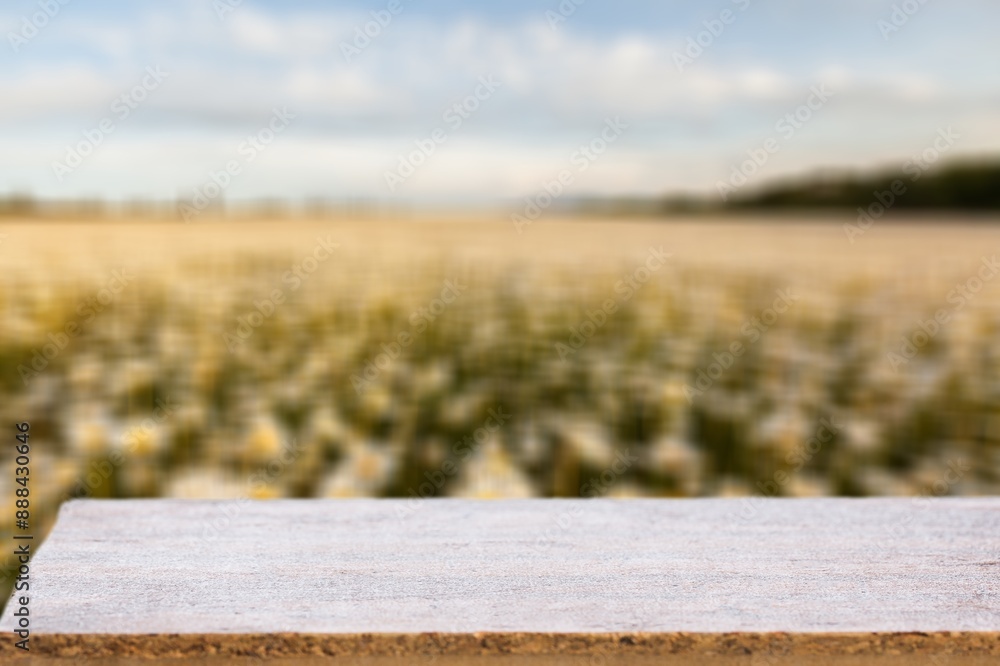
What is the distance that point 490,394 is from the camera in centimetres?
511

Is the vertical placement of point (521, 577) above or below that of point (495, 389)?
above

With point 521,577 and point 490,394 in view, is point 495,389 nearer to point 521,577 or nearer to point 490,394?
point 490,394

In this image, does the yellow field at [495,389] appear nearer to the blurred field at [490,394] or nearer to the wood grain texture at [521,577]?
the blurred field at [490,394]

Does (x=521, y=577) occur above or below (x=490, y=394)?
above

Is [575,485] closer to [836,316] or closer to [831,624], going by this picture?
[831,624]

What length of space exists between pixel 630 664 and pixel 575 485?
2228 millimetres

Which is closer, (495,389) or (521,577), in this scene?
(521,577)

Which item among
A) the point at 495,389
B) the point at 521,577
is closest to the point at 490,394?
the point at 495,389

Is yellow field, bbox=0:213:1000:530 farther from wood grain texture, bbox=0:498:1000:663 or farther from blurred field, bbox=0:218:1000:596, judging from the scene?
wood grain texture, bbox=0:498:1000:663

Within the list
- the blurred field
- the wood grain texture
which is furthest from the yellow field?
the wood grain texture

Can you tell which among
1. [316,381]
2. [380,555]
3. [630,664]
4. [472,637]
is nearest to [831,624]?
[630,664]

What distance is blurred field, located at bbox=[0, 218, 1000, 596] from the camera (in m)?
3.91

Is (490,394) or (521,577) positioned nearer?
(521,577)

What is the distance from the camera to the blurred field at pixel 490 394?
3.91 meters
